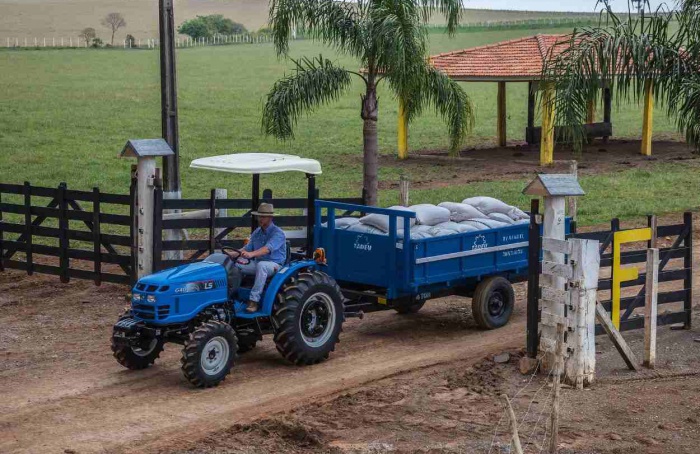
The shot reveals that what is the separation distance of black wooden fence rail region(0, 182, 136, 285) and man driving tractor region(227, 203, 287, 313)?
170 inches

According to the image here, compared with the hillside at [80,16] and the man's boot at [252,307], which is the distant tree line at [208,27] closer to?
the hillside at [80,16]

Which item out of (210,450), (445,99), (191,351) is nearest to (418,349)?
(191,351)

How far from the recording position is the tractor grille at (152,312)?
1146 centimetres

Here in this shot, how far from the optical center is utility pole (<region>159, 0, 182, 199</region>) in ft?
57.1

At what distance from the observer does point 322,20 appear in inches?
763

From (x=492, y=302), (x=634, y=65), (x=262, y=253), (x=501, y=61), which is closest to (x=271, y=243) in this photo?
(x=262, y=253)

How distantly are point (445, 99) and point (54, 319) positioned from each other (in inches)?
323

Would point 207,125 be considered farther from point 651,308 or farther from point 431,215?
point 651,308

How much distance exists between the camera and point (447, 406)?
11.0 metres

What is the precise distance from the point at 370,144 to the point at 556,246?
8.73m

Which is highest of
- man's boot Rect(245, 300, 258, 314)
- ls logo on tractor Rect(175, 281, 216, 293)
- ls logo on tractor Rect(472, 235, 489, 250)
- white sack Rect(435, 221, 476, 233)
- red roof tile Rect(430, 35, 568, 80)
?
red roof tile Rect(430, 35, 568, 80)

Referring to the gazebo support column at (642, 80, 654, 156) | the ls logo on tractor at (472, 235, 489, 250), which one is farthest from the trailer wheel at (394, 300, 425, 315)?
the gazebo support column at (642, 80, 654, 156)

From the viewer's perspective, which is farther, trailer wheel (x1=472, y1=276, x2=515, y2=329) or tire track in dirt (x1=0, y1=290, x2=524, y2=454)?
trailer wheel (x1=472, y1=276, x2=515, y2=329)

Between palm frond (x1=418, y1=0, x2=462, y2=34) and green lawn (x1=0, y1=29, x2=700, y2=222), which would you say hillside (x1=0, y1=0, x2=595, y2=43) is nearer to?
green lawn (x1=0, y1=29, x2=700, y2=222)
